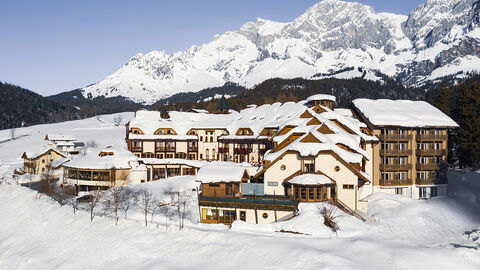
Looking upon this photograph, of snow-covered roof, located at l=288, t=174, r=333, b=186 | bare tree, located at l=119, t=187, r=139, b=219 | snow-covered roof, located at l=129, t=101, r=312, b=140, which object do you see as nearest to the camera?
snow-covered roof, located at l=288, t=174, r=333, b=186

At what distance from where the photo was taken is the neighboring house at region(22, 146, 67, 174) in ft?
259

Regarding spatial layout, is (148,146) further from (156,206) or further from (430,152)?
(430,152)

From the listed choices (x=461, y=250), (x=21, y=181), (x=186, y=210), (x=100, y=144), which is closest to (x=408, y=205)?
(x=461, y=250)

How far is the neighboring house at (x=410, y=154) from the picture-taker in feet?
174

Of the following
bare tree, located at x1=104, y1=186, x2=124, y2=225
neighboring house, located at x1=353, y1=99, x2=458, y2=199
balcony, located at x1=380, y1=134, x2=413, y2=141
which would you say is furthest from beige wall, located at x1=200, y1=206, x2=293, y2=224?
balcony, located at x1=380, y1=134, x2=413, y2=141

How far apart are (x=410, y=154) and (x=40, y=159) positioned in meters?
71.8

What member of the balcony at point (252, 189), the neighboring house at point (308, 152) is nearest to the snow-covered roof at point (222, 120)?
the neighboring house at point (308, 152)

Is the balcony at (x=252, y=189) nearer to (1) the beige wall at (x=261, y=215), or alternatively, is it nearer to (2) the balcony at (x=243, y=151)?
(1) the beige wall at (x=261, y=215)

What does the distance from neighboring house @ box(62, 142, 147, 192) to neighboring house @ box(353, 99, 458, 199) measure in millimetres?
35614

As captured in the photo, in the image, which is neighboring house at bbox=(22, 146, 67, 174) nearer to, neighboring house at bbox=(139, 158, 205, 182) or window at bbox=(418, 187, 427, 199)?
neighboring house at bbox=(139, 158, 205, 182)

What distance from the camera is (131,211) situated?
44375mm

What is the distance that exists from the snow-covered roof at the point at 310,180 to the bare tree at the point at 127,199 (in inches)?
769

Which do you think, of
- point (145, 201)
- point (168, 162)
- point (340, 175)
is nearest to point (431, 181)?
point (340, 175)

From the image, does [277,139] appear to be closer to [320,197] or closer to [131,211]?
[320,197]
